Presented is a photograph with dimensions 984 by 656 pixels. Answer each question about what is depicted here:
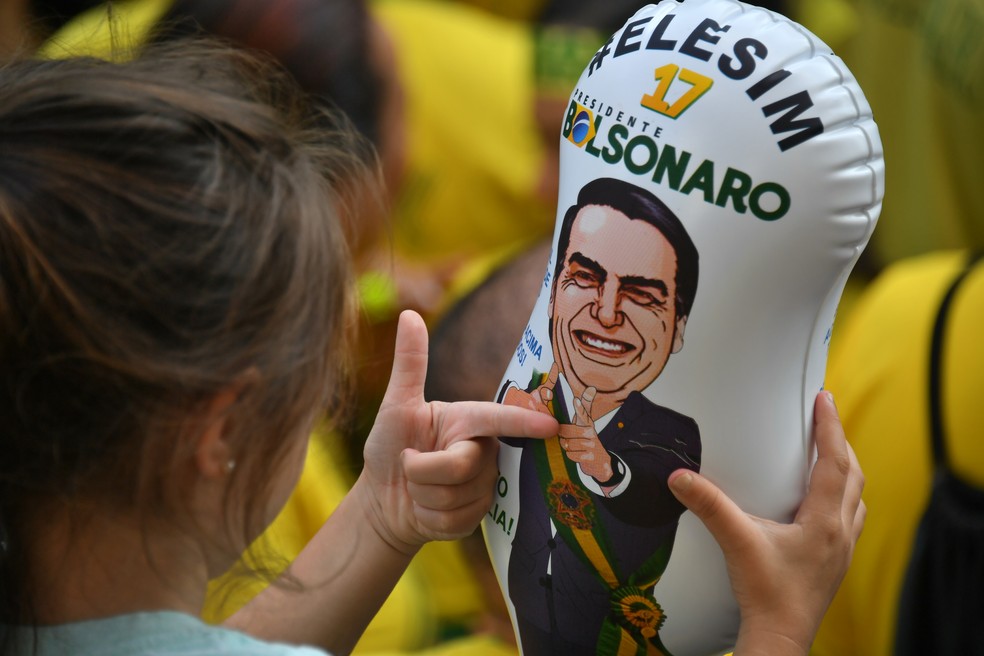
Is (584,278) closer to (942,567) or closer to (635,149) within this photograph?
(635,149)

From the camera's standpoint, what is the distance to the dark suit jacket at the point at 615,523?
2.70 ft

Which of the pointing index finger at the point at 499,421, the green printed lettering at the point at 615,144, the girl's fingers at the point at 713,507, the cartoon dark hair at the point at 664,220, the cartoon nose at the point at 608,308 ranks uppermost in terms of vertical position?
the green printed lettering at the point at 615,144

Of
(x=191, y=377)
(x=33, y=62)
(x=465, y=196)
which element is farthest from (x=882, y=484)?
(x=465, y=196)

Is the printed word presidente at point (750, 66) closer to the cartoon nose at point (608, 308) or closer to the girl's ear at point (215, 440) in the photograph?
the cartoon nose at point (608, 308)

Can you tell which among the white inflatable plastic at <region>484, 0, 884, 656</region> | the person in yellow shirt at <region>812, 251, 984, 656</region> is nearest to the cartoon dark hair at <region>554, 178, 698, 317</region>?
the white inflatable plastic at <region>484, 0, 884, 656</region>

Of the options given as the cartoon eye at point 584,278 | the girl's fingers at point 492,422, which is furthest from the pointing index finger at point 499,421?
the cartoon eye at point 584,278

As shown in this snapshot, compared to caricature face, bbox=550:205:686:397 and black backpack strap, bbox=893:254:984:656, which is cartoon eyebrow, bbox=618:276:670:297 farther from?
black backpack strap, bbox=893:254:984:656

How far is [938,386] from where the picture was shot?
1.31 m

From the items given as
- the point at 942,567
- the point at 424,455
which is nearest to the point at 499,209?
the point at 942,567

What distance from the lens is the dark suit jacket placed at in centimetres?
82

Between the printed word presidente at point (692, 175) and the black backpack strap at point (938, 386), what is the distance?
636 mm

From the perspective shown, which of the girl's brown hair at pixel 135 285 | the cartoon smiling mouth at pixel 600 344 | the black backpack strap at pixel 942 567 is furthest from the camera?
the black backpack strap at pixel 942 567

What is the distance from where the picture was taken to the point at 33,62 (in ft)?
2.78

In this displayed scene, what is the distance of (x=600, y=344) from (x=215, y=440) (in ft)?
0.89
